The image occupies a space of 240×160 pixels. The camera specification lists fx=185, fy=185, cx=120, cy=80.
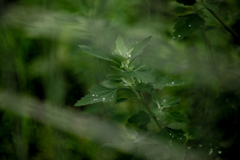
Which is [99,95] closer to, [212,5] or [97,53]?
[97,53]

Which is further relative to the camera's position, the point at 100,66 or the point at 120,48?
the point at 100,66

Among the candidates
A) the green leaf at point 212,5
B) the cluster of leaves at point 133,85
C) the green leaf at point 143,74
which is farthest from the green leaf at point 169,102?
the green leaf at point 212,5

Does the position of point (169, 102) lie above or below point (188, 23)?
below

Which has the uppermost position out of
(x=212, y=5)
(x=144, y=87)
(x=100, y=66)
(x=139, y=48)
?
(x=212, y=5)

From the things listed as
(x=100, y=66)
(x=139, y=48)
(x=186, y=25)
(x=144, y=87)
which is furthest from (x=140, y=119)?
(x=100, y=66)

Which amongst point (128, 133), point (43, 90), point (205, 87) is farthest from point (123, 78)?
point (43, 90)

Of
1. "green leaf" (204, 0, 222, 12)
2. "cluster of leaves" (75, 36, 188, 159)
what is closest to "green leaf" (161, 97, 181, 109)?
"cluster of leaves" (75, 36, 188, 159)

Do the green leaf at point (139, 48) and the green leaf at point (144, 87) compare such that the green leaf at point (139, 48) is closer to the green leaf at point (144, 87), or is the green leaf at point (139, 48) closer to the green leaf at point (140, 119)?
the green leaf at point (144, 87)
